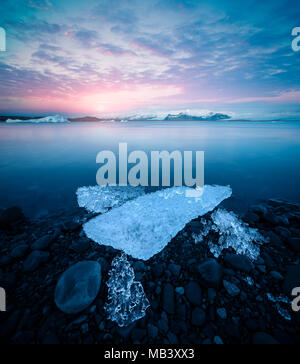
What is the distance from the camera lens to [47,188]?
711 cm

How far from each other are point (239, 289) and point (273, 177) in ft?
27.2

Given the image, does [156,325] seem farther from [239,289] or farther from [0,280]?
[0,280]

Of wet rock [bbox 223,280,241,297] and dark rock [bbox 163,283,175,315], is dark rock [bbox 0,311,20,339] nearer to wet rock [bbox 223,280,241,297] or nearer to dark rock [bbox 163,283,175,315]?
dark rock [bbox 163,283,175,315]

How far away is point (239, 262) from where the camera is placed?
3.06m

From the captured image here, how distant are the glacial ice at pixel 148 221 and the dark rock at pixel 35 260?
3.24 feet

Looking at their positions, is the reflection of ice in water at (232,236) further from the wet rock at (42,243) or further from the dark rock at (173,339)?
the wet rock at (42,243)

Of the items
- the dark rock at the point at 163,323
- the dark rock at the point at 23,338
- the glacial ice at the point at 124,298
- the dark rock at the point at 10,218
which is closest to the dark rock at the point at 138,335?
the glacial ice at the point at 124,298

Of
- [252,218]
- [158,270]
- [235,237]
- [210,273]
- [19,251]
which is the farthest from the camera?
[252,218]

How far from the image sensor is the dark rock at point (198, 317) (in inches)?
87.8

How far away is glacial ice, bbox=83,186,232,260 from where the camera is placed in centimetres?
370

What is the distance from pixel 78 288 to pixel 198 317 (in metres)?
1.95

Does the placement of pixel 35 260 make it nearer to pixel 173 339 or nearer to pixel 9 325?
pixel 9 325

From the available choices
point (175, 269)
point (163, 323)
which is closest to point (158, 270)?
point (175, 269)
